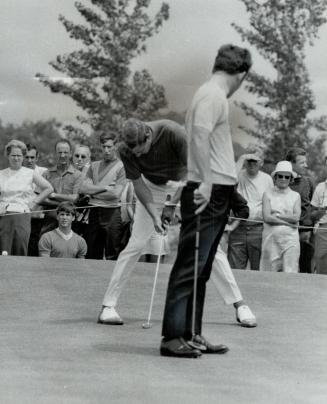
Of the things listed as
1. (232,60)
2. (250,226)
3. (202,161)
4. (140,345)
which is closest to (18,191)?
(250,226)

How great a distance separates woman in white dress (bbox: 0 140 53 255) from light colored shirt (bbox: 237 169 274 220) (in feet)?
5.85

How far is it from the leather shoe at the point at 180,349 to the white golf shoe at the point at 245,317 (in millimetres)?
1218

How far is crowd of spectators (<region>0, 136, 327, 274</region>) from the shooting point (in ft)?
32.4

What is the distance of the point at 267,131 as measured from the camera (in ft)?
29.7

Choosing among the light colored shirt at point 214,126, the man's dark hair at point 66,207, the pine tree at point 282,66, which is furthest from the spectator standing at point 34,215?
the light colored shirt at point 214,126

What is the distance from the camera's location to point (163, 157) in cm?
664

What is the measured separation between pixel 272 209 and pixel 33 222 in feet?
7.34

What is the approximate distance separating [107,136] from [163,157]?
2.77m

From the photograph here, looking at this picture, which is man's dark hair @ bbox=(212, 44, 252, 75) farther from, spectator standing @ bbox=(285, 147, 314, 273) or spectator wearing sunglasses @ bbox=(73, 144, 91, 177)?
spectator wearing sunglasses @ bbox=(73, 144, 91, 177)

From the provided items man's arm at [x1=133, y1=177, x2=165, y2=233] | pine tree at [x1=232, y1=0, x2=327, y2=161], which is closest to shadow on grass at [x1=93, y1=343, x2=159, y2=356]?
man's arm at [x1=133, y1=177, x2=165, y2=233]

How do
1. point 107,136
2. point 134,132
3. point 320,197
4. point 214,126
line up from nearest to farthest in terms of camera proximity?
point 214,126 → point 134,132 → point 107,136 → point 320,197

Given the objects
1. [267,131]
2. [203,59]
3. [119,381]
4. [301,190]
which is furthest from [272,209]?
[119,381]

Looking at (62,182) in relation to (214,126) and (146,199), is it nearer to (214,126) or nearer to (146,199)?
(146,199)

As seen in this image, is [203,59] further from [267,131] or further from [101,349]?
[101,349]
